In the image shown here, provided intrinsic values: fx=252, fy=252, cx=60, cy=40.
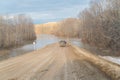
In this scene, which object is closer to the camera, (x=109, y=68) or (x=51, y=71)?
(x=109, y=68)

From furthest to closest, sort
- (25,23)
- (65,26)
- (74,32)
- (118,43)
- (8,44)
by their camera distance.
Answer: (65,26), (74,32), (25,23), (8,44), (118,43)

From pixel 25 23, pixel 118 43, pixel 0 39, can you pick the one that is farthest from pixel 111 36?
pixel 25 23

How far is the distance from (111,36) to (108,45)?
17.2 ft

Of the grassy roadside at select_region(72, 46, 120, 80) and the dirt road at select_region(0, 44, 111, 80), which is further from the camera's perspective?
the dirt road at select_region(0, 44, 111, 80)

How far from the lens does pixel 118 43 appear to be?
1908 inches

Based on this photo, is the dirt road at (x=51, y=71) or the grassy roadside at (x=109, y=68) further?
the dirt road at (x=51, y=71)

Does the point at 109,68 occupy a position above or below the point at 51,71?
above

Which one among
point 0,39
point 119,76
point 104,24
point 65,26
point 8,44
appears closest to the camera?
point 119,76

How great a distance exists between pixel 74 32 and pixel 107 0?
4680 inches

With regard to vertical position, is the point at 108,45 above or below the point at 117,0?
below

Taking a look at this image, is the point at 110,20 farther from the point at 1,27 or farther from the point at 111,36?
the point at 1,27

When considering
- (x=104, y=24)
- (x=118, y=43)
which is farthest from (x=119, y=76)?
(x=104, y=24)

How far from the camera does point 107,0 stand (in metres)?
57.7

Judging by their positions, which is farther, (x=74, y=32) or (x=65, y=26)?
(x=65, y=26)
